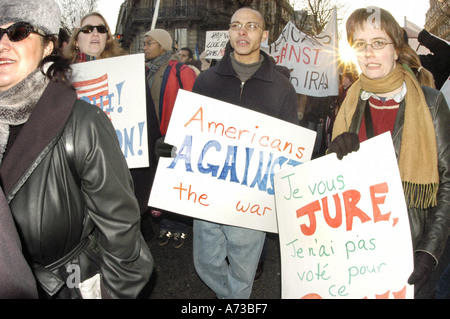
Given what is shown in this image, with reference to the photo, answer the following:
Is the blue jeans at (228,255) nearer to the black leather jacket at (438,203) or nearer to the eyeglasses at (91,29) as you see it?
the black leather jacket at (438,203)

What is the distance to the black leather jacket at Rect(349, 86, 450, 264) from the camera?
5.82ft

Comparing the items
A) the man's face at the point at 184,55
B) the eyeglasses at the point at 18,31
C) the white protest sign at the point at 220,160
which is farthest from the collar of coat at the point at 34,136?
the man's face at the point at 184,55

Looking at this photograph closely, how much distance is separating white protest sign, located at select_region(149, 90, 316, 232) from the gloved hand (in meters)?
1.04

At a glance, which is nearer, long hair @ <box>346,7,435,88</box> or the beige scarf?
the beige scarf

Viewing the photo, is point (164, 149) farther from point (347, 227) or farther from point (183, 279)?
point (183, 279)

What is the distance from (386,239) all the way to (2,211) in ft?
4.88

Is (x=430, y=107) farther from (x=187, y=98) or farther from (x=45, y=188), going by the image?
(x=45, y=188)

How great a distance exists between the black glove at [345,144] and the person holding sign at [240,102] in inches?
34.3

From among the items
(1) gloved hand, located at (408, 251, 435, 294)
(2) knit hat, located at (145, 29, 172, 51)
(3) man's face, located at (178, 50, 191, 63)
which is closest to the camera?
(1) gloved hand, located at (408, 251, 435, 294)

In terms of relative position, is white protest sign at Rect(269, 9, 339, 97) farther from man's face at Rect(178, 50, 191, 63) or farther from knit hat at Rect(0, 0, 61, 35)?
knit hat at Rect(0, 0, 61, 35)

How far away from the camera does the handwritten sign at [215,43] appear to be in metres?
8.84

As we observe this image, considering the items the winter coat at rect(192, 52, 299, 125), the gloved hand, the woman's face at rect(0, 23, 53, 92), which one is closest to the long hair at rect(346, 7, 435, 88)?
the winter coat at rect(192, 52, 299, 125)
